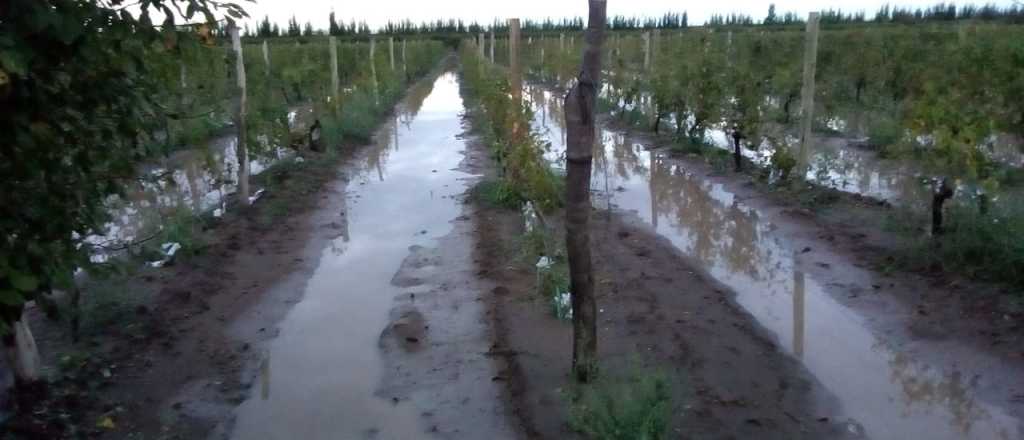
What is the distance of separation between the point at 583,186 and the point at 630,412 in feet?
3.58

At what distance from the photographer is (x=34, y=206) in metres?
3.05

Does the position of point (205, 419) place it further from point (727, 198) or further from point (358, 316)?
point (727, 198)

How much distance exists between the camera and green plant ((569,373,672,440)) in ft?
11.5

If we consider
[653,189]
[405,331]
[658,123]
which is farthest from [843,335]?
[658,123]

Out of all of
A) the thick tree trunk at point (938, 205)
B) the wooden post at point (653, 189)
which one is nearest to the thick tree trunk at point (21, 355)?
the wooden post at point (653, 189)

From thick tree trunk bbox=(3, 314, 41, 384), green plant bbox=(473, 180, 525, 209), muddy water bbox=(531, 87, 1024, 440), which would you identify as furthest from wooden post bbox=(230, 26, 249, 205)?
thick tree trunk bbox=(3, 314, 41, 384)

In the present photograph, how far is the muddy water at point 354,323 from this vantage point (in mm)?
4547

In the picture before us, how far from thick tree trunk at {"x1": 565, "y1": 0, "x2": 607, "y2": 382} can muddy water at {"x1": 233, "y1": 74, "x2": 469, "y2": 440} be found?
0.93 m

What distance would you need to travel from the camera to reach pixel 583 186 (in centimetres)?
407

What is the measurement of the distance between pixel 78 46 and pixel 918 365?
181 inches

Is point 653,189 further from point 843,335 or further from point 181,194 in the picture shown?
point 181,194

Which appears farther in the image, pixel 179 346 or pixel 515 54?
pixel 515 54

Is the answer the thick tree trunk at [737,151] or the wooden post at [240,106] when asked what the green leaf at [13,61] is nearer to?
the wooden post at [240,106]

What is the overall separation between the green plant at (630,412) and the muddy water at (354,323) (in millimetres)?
1069
